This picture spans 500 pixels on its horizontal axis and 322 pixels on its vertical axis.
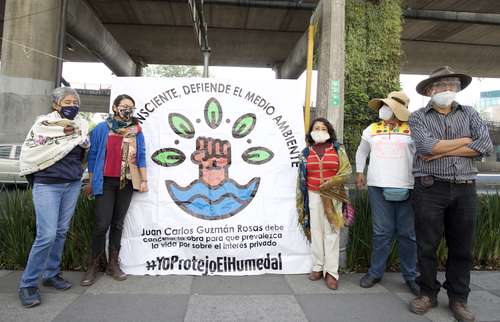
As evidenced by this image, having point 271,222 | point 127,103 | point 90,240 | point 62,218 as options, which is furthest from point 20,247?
point 271,222

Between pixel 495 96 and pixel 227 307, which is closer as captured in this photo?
pixel 227 307

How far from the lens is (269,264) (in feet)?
13.8

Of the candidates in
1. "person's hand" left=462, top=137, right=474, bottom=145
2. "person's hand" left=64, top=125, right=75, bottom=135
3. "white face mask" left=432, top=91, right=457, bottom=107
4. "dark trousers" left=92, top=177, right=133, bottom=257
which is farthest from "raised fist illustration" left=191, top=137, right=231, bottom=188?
"person's hand" left=462, top=137, right=474, bottom=145

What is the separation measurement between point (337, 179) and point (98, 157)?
2.46m

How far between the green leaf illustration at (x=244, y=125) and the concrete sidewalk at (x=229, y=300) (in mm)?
Result: 1670

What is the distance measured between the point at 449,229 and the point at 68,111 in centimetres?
371

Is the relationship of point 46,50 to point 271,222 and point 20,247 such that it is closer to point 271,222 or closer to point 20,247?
point 20,247

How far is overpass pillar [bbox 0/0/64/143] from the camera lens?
9805mm

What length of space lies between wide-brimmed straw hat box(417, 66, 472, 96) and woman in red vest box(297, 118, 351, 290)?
0.96 metres

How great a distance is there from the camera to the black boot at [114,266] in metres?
3.94

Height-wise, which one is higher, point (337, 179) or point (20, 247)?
point (337, 179)

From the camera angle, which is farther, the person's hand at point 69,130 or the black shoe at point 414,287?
the black shoe at point 414,287

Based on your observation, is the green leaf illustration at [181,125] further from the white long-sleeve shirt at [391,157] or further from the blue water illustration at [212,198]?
the white long-sleeve shirt at [391,157]

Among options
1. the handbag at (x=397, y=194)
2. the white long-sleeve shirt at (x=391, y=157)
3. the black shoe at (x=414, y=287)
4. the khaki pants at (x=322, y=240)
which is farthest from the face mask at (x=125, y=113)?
Answer: the black shoe at (x=414, y=287)
